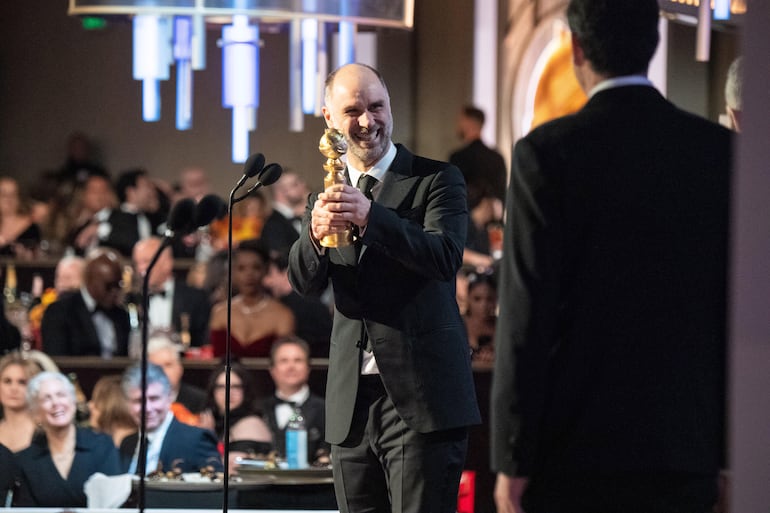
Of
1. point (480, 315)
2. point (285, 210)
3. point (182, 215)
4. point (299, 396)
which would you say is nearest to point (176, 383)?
point (299, 396)

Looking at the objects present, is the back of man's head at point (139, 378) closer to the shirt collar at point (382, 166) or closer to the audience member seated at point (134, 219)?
the shirt collar at point (382, 166)

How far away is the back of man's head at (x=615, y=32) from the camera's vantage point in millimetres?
2205

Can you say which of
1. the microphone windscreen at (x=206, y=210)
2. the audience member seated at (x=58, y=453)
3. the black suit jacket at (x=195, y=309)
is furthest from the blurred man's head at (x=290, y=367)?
the microphone windscreen at (x=206, y=210)

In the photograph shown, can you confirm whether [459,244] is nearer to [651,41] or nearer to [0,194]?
[651,41]

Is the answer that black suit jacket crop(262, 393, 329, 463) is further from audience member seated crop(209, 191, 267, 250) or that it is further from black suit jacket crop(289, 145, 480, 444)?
audience member seated crop(209, 191, 267, 250)

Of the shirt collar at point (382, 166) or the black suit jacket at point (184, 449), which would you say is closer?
the shirt collar at point (382, 166)

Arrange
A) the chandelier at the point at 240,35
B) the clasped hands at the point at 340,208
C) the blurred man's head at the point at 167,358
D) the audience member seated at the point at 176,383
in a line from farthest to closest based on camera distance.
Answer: the blurred man's head at the point at 167,358, the audience member seated at the point at 176,383, the chandelier at the point at 240,35, the clasped hands at the point at 340,208

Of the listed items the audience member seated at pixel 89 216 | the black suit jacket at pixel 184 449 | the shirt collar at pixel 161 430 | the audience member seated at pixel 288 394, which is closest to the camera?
the black suit jacket at pixel 184 449

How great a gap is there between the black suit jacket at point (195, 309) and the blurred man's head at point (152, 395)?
2.14 m

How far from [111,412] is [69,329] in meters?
1.43

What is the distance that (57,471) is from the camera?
5582 mm

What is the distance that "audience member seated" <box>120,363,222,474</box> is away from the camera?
18.4ft

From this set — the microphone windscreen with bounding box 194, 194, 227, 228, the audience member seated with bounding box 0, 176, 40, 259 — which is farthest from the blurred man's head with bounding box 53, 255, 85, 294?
the microphone windscreen with bounding box 194, 194, 227, 228

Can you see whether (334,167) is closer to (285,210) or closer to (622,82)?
(622,82)
